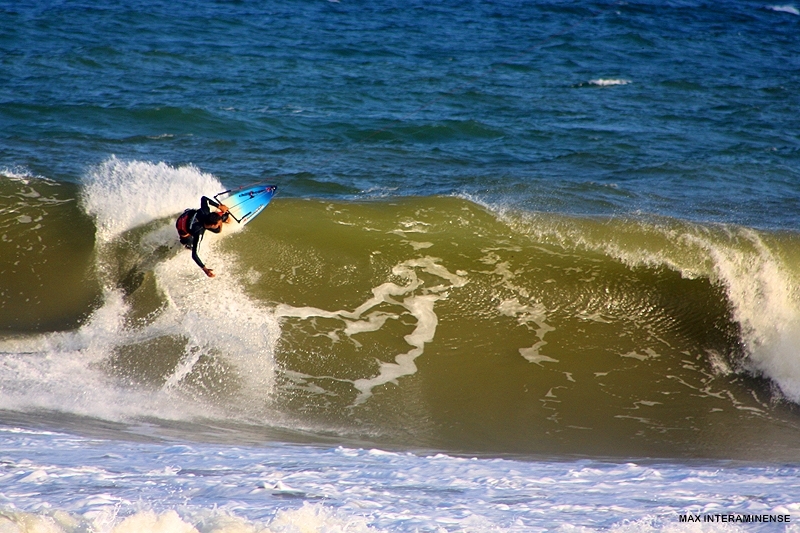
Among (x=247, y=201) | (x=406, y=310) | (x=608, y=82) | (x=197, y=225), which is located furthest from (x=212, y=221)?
(x=608, y=82)

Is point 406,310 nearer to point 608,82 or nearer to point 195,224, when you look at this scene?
point 195,224

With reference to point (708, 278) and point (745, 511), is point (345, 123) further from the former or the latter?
point (745, 511)

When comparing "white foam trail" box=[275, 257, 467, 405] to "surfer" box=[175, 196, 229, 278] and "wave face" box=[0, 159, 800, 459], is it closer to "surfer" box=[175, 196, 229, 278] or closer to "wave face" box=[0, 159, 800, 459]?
"wave face" box=[0, 159, 800, 459]

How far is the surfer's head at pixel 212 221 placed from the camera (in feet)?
27.9

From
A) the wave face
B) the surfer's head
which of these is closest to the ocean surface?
the wave face

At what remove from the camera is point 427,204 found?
11.0 metres

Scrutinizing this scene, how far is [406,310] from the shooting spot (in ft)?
30.0

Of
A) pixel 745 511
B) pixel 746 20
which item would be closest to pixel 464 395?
pixel 745 511

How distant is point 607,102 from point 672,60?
4.59 m

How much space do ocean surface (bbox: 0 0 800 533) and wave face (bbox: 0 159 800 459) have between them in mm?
34

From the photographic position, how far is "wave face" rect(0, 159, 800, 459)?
7414 mm

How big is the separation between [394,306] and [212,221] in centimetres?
232

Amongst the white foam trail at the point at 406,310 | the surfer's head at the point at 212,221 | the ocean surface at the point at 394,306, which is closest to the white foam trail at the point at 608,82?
the ocean surface at the point at 394,306

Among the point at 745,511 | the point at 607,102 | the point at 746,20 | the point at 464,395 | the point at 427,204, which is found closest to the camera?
the point at 745,511
